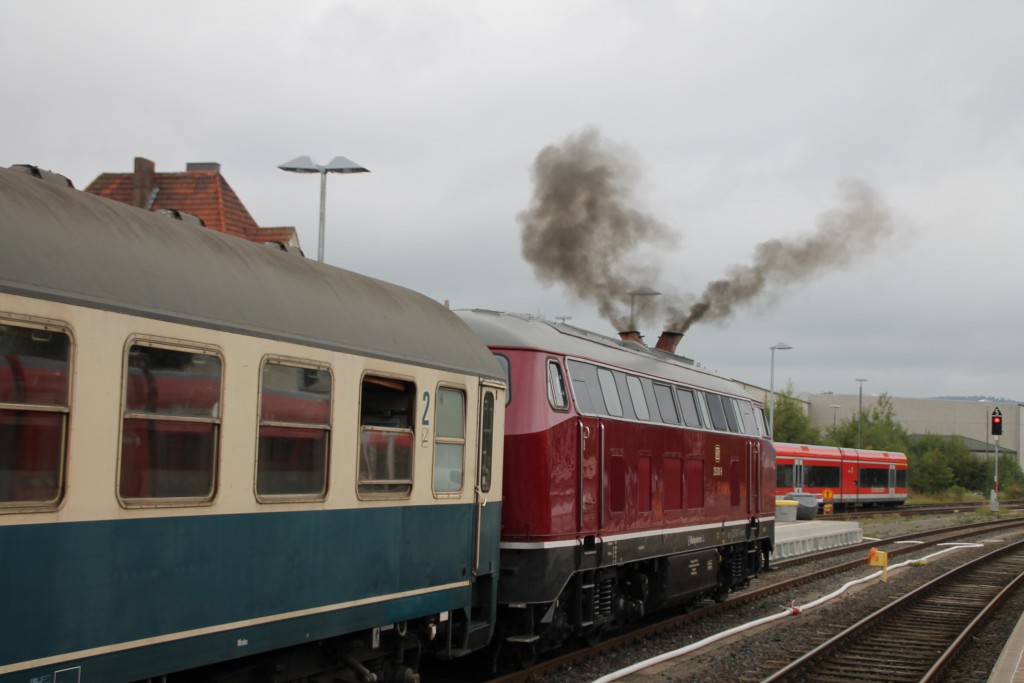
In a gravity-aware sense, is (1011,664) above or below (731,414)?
below

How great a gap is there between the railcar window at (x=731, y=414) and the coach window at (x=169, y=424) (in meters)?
11.6

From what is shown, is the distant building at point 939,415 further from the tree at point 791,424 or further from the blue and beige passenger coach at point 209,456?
the blue and beige passenger coach at point 209,456

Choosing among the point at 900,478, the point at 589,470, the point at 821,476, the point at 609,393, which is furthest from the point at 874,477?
the point at 589,470

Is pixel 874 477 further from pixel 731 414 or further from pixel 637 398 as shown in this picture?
pixel 637 398

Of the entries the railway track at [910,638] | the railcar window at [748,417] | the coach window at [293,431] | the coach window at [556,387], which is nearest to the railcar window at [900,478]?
the railway track at [910,638]

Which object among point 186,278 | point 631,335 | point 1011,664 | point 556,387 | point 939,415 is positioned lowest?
point 1011,664

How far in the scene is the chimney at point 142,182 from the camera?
28.1 meters

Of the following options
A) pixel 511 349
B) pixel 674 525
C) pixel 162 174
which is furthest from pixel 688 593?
pixel 162 174

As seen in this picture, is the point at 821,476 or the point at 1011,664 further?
the point at 821,476

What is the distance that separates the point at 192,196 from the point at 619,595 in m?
19.0

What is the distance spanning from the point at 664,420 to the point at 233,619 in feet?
27.5

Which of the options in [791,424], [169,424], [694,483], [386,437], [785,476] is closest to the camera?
[169,424]

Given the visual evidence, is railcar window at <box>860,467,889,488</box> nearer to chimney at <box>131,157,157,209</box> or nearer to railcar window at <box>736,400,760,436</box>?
chimney at <box>131,157,157,209</box>

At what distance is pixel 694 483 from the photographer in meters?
15.3
